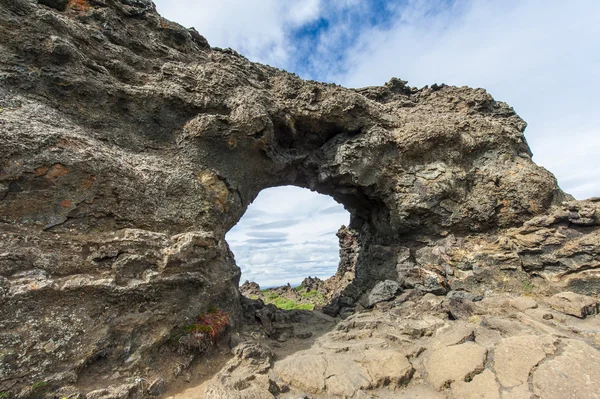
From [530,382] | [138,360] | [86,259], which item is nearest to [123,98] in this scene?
[86,259]

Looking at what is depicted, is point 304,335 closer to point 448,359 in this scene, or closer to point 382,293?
point 382,293

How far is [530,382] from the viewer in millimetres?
6641

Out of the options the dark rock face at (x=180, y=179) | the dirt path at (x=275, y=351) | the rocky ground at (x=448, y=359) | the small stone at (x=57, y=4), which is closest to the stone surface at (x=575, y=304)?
the rocky ground at (x=448, y=359)

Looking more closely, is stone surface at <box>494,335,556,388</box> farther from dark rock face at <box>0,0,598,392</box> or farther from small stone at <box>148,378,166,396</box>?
small stone at <box>148,378,166,396</box>

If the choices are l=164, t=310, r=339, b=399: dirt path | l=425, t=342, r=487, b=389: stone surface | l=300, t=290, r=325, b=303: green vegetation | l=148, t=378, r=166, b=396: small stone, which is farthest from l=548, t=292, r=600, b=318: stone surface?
l=300, t=290, r=325, b=303: green vegetation

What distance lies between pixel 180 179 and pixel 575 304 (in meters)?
14.6

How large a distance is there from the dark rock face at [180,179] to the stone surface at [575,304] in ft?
4.38

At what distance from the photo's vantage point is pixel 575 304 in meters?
10.0

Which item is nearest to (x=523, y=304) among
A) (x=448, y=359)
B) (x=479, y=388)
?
(x=448, y=359)

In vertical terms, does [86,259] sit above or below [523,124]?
below

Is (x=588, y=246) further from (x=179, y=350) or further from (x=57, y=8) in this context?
(x=57, y=8)

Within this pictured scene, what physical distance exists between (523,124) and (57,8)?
2272cm

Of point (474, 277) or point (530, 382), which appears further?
point (474, 277)

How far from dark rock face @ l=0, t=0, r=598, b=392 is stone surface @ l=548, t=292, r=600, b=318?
4.38 ft
